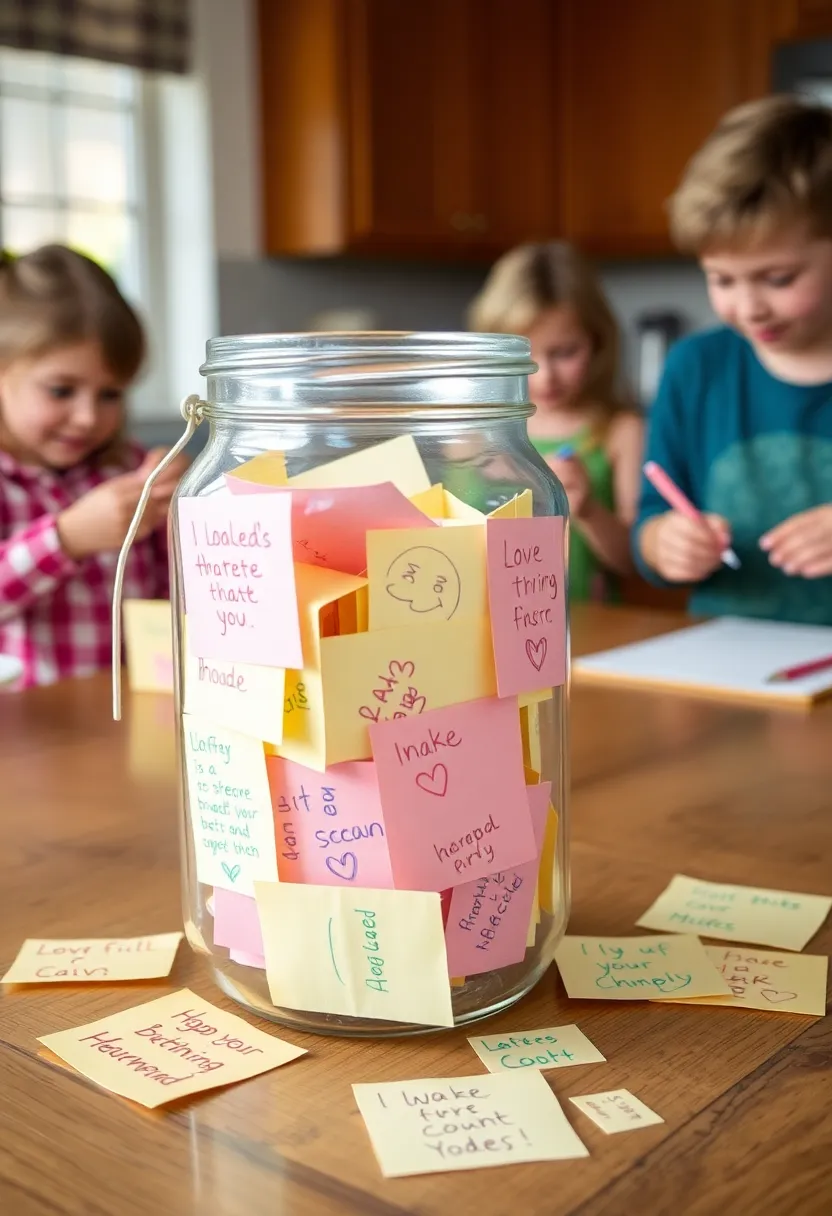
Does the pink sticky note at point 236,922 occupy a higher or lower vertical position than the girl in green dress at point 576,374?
lower

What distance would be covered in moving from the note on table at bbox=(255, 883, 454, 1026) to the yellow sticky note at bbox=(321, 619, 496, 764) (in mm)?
53

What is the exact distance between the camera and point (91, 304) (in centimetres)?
157

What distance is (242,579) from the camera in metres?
0.46

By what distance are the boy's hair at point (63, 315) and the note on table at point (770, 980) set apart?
4.02 feet

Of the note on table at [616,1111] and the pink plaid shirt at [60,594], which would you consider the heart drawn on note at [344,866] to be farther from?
the pink plaid shirt at [60,594]

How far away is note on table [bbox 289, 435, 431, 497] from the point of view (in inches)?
20.9

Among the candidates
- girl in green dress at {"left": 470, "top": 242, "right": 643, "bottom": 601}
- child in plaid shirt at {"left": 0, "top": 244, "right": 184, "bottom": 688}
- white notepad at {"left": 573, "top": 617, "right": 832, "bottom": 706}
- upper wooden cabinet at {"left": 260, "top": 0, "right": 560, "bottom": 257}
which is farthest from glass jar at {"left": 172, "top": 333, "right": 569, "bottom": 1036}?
upper wooden cabinet at {"left": 260, "top": 0, "right": 560, "bottom": 257}

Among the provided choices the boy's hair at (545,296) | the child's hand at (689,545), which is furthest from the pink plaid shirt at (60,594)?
the boy's hair at (545,296)

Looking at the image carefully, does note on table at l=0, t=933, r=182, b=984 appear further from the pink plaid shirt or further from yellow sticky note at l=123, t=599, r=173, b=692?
the pink plaid shirt

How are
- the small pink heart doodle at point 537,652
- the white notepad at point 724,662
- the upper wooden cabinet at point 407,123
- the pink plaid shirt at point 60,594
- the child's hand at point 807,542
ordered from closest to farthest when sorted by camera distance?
the small pink heart doodle at point 537,652
the white notepad at point 724,662
the child's hand at point 807,542
the pink plaid shirt at point 60,594
the upper wooden cabinet at point 407,123

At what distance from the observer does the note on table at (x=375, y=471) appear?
532 mm

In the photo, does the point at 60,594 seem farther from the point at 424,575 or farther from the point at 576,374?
the point at 424,575

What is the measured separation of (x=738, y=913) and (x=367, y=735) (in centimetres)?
24

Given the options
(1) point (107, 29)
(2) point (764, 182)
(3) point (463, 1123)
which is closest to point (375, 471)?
(3) point (463, 1123)
